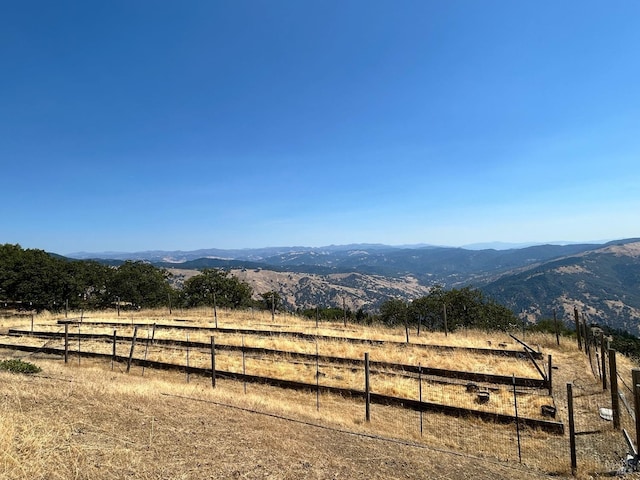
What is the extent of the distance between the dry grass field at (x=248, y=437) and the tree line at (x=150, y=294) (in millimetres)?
30980

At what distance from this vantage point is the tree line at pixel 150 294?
151 feet

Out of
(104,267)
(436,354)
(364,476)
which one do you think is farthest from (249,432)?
(104,267)

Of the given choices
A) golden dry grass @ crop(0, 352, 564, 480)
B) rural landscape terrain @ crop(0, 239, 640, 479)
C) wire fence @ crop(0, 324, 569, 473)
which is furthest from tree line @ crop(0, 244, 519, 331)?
golden dry grass @ crop(0, 352, 564, 480)

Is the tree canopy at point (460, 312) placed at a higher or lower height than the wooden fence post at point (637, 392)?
lower

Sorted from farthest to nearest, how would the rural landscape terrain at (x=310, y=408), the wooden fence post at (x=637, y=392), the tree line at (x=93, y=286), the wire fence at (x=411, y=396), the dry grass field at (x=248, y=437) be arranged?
1. the tree line at (x=93, y=286)
2. the wire fence at (x=411, y=396)
3. the wooden fence post at (x=637, y=392)
4. the rural landscape terrain at (x=310, y=408)
5. the dry grass field at (x=248, y=437)

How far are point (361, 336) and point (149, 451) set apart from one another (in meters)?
19.2

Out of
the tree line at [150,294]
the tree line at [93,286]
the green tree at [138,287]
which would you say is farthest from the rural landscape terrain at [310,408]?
the green tree at [138,287]

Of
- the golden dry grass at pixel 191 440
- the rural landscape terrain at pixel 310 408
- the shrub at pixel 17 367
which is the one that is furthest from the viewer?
the shrub at pixel 17 367

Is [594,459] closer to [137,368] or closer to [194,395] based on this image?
[194,395]

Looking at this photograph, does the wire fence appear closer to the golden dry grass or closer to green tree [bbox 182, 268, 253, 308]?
the golden dry grass

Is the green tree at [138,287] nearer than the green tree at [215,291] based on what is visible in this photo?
No

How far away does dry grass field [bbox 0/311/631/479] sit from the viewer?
6.42m

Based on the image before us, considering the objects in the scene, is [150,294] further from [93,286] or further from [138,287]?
[93,286]

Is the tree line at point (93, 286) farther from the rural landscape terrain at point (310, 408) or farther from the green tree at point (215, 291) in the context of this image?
the rural landscape terrain at point (310, 408)
